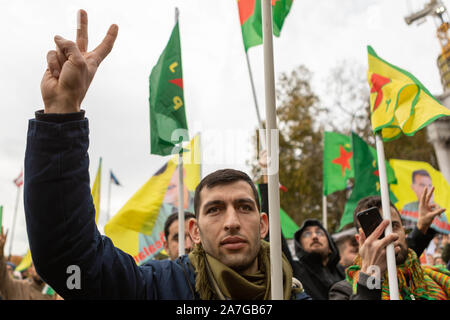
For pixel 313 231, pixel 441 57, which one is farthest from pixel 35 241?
pixel 441 57

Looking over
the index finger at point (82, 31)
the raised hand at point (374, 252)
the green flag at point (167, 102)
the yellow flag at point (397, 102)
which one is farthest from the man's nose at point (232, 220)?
the green flag at point (167, 102)

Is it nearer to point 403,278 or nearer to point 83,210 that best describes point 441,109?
point 403,278

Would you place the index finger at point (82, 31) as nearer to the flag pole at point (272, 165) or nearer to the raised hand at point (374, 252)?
the flag pole at point (272, 165)

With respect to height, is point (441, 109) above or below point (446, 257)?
above

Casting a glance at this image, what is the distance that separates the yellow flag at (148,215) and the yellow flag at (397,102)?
210 cm

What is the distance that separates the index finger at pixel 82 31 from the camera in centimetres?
142

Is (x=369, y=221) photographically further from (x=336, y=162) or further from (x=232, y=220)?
(x=336, y=162)

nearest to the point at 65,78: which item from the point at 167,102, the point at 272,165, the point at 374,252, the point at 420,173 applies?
the point at 272,165

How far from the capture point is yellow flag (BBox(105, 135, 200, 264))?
4680 mm

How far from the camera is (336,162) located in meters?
7.98

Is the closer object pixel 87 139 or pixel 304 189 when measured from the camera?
pixel 87 139

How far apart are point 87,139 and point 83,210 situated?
20 centimetres

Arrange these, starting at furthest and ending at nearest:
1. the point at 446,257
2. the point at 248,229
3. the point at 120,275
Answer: the point at 446,257 → the point at 248,229 → the point at 120,275

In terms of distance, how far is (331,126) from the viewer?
17297 millimetres
